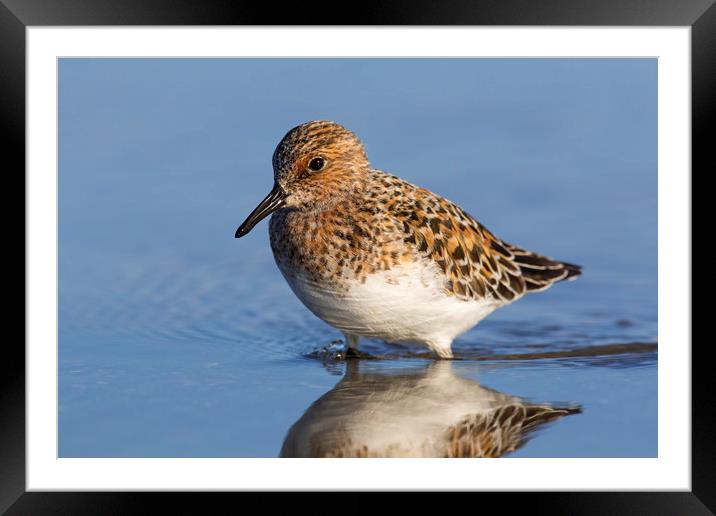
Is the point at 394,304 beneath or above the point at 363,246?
beneath

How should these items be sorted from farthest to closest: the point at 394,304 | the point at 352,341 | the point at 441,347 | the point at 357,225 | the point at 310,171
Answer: the point at 352,341 → the point at 441,347 → the point at 310,171 → the point at 357,225 → the point at 394,304

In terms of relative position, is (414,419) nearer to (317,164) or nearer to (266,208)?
(266,208)

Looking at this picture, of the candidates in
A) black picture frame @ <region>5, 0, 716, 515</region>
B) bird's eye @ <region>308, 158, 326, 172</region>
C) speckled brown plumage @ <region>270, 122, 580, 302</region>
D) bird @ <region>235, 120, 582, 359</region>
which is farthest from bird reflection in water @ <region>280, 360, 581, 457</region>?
bird's eye @ <region>308, 158, 326, 172</region>

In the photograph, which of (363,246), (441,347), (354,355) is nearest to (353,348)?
(354,355)
